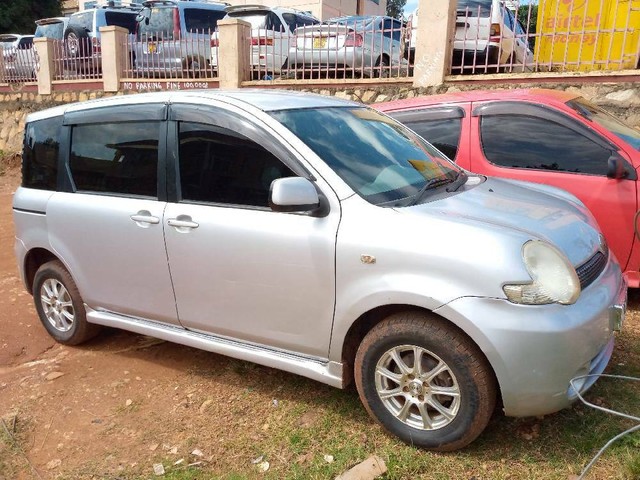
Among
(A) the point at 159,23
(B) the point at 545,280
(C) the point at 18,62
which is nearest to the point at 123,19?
(A) the point at 159,23

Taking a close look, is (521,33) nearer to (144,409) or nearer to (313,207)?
(313,207)

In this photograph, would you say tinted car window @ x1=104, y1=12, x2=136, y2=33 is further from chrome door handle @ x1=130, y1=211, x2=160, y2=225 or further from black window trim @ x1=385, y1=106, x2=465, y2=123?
chrome door handle @ x1=130, y1=211, x2=160, y2=225

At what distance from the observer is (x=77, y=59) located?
1414 centimetres

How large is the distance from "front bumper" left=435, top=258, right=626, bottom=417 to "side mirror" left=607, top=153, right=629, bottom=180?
6.25 ft

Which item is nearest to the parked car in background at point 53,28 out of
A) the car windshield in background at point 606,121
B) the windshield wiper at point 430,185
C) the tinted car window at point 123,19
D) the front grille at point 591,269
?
the tinted car window at point 123,19

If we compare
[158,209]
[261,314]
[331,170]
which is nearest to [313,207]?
[331,170]

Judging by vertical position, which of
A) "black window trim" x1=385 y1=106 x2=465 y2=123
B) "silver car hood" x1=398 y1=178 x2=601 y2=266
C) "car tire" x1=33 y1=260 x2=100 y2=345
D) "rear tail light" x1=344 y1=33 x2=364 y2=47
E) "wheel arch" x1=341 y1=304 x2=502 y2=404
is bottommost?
"car tire" x1=33 y1=260 x2=100 y2=345

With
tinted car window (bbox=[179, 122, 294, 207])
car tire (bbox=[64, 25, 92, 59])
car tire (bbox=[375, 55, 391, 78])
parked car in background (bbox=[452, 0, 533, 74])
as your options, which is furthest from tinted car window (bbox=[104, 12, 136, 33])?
tinted car window (bbox=[179, 122, 294, 207])

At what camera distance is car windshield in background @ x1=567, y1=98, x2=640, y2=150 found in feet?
14.6

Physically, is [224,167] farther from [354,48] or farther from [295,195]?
[354,48]

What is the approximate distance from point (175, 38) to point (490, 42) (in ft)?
22.5

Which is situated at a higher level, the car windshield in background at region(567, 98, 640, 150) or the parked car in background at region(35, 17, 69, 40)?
the parked car in background at region(35, 17, 69, 40)

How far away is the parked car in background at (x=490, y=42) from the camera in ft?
26.5

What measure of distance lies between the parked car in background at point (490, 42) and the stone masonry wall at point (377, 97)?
0.48m
